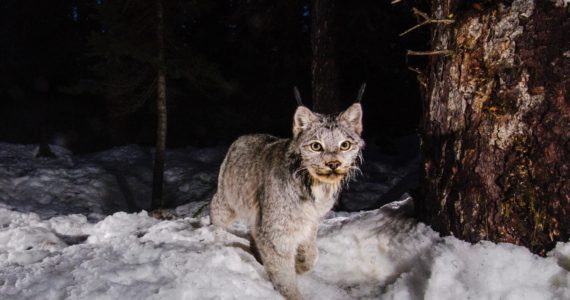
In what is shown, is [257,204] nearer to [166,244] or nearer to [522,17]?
[166,244]

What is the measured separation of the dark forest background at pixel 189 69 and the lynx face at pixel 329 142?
7615mm

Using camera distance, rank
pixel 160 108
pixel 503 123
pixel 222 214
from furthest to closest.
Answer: pixel 160 108
pixel 222 214
pixel 503 123

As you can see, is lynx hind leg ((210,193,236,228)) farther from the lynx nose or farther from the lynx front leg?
the lynx nose

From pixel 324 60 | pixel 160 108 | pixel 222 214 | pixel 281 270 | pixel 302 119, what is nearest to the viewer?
pixel 281 270

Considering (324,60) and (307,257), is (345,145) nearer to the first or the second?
(307,257)

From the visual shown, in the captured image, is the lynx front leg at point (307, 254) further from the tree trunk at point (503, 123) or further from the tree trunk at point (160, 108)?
the tree trunk at point (160, 108)

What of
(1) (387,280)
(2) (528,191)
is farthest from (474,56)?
(1) (387,280)

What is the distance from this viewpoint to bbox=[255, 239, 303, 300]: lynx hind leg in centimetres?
387

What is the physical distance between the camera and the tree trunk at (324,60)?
994 cm

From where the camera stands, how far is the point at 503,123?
329 centimetres

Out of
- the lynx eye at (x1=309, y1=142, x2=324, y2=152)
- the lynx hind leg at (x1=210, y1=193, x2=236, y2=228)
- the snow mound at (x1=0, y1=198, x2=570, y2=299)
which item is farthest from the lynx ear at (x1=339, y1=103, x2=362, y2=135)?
the lynx hind leg at (x1=210, y1=193, x2=236, y2=228)

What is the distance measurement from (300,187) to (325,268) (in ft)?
2.96

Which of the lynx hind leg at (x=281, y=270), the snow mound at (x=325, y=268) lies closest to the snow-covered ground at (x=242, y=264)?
the snow mound at (x=325, y=268)

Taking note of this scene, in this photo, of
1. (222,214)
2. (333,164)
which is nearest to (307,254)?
(333,164)
